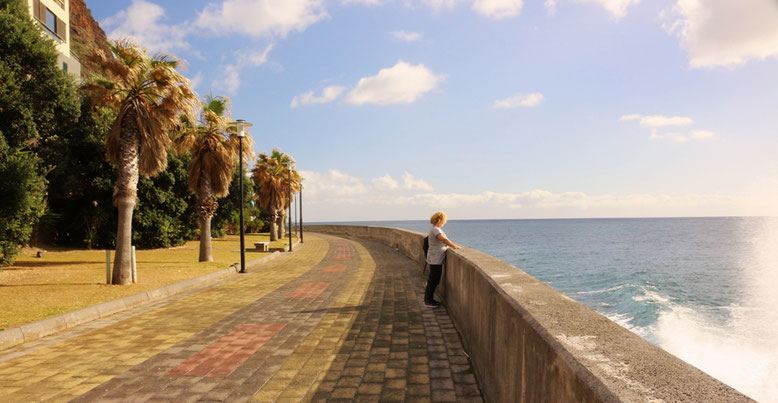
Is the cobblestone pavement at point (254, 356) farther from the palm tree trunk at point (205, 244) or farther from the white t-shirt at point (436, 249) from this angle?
the palm tree trunk at point (205, 244)

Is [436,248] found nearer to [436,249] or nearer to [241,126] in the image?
[436,249]

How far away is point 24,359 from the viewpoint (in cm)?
540

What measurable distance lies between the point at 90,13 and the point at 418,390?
75112mm

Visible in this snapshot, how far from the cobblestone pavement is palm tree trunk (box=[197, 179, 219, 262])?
392 inches

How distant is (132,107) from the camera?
12.5 meters

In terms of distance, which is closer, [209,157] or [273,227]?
[209,157]

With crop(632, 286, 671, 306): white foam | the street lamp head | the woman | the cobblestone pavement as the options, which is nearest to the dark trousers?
the woman

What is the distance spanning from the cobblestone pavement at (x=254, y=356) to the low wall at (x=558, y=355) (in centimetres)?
78

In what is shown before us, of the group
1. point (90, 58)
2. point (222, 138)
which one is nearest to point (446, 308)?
point (90, 58)

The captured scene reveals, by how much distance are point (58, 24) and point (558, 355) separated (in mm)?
38567

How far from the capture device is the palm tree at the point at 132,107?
12459 mm

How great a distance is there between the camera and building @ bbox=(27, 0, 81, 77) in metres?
26.4

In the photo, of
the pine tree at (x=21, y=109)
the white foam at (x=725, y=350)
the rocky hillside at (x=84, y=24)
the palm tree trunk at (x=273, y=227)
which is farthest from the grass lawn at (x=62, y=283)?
the rocky hillside at (x=84, y=24)

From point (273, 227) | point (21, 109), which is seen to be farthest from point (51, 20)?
point (273, 227)
